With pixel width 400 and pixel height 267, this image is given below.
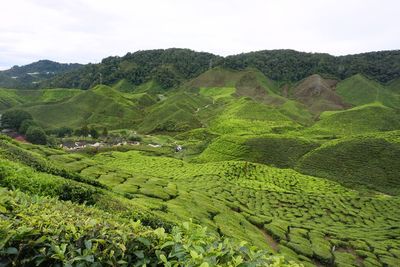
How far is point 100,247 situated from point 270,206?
45796 mm

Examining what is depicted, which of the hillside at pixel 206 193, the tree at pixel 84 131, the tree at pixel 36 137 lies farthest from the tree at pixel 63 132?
the tree at pixel 36 137

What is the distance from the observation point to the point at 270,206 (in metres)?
49.7

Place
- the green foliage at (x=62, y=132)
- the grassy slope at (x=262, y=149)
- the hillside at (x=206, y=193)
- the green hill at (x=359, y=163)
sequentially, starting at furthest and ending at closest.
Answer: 1. the green foliage at (x=62, y=132)
2. the grassy slope at (x=262, y=149)
3. the green hill at (x=359, y=163)
4. the hillside at (x=206, y=193)

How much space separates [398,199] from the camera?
200ft

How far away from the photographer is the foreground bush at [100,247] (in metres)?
5.58

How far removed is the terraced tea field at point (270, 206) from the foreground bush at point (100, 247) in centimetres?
1781

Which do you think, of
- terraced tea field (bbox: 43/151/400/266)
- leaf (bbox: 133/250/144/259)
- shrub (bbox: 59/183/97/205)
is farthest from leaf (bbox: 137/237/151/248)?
terraced tea field (bbox: 43/151/400/266)

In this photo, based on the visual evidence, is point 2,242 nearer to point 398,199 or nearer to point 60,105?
point 398,199

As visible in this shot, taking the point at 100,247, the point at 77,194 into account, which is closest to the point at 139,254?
the point at 100,247

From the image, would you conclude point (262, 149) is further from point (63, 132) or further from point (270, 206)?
point (63, 132)

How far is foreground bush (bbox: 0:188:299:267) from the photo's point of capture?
558 cm

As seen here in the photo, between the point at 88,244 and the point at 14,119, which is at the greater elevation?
the point at 88,244

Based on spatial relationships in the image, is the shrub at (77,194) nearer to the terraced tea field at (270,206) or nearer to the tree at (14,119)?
the terraced tea field at (270,206)

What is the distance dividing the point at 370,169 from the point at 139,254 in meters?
83.2
